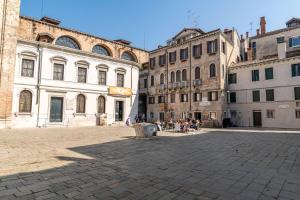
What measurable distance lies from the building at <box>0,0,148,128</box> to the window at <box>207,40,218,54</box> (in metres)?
10.8

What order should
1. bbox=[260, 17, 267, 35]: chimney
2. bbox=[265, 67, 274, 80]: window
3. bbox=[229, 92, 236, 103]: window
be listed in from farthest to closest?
bbox=[260, 17, 267, 35]: chimney
bbox=[229, 92, 236, 103]: window
bbox=[265, 67, 274, 80]: window

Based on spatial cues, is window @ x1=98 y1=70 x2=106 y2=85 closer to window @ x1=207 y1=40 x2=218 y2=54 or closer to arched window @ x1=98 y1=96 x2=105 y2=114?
arched window @ x1=98 y1=96 x2=105 y2=114

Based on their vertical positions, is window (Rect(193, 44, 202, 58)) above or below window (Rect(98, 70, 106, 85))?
above

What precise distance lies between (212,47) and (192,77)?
4.85m

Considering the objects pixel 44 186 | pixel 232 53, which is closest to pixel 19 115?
pixel 44 186

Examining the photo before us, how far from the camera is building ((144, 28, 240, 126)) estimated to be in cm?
2612

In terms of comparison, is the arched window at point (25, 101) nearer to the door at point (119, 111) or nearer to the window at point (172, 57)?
the door at point (119, 111)

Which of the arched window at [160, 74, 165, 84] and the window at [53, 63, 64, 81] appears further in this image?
the arched window at [160, 74, 165, 84]

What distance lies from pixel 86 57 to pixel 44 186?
22.2 metres

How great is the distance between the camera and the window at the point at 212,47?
2631 cm

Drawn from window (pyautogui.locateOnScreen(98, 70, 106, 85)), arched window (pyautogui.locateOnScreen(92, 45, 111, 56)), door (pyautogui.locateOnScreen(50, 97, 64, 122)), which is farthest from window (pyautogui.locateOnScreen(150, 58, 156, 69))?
door (pyautogui.locateOnScreen(50, 97, 64, 122))

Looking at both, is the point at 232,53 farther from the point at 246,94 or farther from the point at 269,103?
the point at 269,103

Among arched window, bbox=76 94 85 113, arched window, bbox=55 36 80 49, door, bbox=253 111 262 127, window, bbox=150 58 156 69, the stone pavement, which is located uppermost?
arched window, bbox=55 36 80 49

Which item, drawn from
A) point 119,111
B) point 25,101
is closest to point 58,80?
point 25,101
